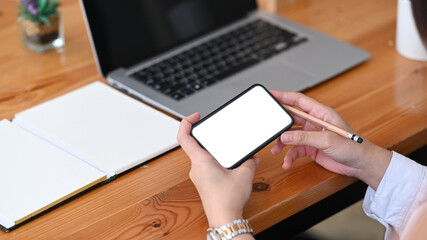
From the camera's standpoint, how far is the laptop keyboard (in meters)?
1.06

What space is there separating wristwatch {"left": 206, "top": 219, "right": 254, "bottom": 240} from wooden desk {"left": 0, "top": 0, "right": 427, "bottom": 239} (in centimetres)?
4

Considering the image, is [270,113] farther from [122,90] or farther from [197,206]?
[122,90]

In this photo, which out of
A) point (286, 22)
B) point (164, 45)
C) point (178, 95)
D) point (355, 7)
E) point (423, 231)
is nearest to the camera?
point (423, 231)

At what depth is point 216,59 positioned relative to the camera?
3.72ft

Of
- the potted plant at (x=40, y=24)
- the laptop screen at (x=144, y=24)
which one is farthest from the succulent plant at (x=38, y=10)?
the laptop screen at (x=144, y=24)

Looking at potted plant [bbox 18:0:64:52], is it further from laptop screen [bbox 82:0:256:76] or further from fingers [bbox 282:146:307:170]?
fingers [bbox 282:146:307:170]

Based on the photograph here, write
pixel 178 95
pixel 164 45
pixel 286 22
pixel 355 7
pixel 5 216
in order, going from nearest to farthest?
pixel 5 216 → pixel 178 95 → pixel 164 45 → pixel 286 22 → pixel 355 7

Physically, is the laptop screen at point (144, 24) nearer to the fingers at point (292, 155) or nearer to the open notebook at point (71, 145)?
the open notebook at point (71, 145)

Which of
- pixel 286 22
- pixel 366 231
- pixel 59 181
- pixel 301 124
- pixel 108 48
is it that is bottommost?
pixel 366 231

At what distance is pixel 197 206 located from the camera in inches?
32.4

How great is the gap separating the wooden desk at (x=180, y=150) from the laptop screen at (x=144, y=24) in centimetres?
8

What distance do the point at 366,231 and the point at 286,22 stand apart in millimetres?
770

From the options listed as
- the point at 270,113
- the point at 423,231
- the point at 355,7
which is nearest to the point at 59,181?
the point at 270,113

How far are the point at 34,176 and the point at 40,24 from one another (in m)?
0.45
